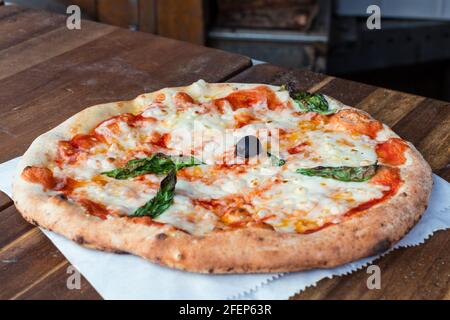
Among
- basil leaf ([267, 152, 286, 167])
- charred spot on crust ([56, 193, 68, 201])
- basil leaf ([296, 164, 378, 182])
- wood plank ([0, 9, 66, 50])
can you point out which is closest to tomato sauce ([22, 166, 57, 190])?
charred spot on crust ([56, 193, 68, 201])

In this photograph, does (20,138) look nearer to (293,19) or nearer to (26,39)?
(26,39)

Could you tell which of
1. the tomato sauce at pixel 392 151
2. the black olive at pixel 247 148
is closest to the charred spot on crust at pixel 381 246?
the tomato sauce at pixel 392 151

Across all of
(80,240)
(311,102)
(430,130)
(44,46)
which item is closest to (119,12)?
(44,46)

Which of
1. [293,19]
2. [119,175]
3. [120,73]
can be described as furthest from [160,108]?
[293,19]

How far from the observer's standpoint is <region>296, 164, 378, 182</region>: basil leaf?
2.52 metres

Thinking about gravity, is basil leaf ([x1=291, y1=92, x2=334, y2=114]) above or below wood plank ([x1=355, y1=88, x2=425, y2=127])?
above

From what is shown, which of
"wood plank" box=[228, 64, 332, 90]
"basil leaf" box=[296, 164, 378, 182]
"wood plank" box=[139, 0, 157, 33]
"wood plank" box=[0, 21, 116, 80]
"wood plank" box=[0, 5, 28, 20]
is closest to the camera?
"basil leaf" box=[296, 164, 378, 182]

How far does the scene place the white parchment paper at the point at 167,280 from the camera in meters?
2.16

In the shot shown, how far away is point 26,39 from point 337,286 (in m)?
2.54

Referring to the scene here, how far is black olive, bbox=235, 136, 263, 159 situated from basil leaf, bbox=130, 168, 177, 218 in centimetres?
29

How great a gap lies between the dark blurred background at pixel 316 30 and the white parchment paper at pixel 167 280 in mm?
3603

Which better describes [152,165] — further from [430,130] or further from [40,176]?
[430,130]

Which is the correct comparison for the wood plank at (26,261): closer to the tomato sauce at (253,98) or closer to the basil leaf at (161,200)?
the basil leaf at (161,200)

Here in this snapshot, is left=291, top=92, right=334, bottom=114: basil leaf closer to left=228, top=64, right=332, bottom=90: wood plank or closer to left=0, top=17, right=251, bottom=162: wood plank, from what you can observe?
left=228, top=64, right=332, bottom=90: wood plank
